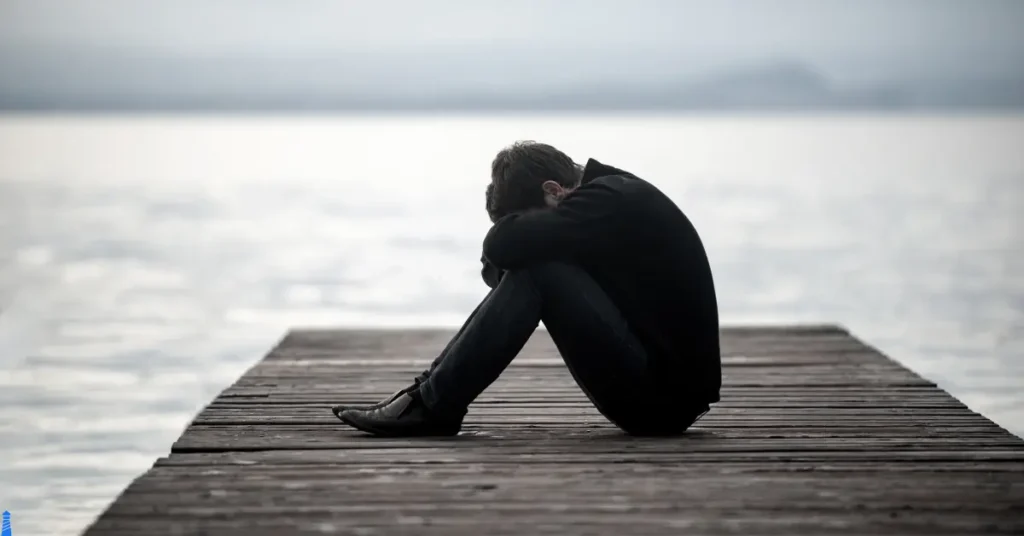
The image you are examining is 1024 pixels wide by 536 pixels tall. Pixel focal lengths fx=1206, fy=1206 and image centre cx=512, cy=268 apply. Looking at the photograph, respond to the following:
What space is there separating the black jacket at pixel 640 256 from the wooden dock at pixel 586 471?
0.96ft

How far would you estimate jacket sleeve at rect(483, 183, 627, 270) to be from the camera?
3.20 m

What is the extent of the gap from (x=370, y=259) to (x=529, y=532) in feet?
38.4

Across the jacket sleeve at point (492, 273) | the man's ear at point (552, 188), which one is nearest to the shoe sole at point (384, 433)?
the jacket sleeve at point (492, 273)

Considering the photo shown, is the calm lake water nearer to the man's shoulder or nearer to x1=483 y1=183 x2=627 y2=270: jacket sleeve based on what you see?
x1=483 y1=183 x2=627 y2=270: jacket sleeve

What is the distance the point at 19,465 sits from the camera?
5.50 metres

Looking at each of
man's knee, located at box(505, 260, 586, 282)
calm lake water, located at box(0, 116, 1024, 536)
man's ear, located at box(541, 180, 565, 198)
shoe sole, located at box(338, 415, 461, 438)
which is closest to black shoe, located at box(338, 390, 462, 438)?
shoe sole, located at box(338, 415, 461, 438)

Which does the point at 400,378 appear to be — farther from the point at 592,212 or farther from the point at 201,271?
the point at 201,271

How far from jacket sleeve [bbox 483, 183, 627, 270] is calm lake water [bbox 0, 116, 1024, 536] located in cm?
239

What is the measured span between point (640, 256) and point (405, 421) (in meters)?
0.84

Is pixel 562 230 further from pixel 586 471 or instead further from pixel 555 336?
pixel 586 471

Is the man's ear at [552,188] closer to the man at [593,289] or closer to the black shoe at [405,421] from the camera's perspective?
the man at [593,289]

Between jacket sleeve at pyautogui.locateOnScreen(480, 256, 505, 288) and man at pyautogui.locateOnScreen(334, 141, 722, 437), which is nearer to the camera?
man at pyautogui.locateOnScreen(334, 141, 722, 437)

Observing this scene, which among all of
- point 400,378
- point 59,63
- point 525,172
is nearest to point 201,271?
point 400,378

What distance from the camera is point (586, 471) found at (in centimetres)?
308
